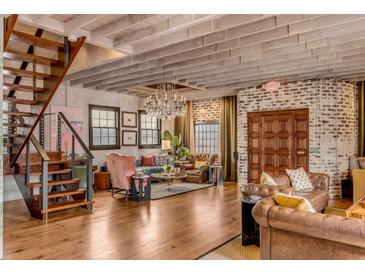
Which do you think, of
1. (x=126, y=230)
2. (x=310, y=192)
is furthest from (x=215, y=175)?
(x=126, y=230)

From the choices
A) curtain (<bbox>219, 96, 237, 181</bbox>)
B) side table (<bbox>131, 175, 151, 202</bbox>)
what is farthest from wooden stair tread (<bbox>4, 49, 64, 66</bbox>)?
curtain (<bbox>219, 96, 237, 181</bbox>)

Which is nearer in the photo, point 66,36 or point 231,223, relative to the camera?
point 66,36

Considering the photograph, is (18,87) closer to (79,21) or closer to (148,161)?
(79,21)

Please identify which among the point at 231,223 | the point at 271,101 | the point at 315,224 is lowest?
the point at 231,223

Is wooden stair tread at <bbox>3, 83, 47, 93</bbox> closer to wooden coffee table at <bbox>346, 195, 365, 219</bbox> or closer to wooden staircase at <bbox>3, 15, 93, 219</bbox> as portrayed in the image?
wooden staircase at <bbox>3, 15, 93, 219</bbox>

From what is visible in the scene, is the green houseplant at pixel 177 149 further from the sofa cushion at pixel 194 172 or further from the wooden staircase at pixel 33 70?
the wooden staircase at pixel 33 70

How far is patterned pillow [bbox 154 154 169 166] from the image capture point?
963 centimetres

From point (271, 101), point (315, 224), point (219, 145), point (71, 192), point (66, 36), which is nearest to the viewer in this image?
point (315, 224)

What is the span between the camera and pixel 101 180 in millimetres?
7875

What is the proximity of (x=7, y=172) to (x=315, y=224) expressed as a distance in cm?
528

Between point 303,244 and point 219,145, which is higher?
point 219,145

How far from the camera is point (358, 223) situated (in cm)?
237
